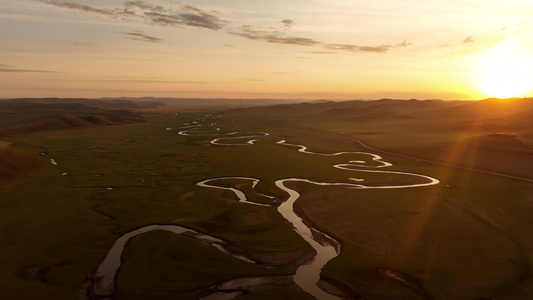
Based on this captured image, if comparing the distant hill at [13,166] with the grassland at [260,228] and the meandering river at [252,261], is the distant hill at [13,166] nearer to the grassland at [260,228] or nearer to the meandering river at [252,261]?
the grassland at [260,228]

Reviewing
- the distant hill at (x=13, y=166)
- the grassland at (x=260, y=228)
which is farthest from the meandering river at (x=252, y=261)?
the distant hill at (x=13, y=166)

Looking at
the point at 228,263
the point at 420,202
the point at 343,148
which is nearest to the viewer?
the point at 228,263

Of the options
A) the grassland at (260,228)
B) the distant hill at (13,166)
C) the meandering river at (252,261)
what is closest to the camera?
the meandering river at (252,261)

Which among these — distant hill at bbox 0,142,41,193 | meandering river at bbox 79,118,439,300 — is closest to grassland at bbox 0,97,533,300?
distant hill at bbox 0,142,41,193

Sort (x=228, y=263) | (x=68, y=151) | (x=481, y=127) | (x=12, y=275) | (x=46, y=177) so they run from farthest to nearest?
(x=481, y=127) → (x=68, y=151) → (x=46, y=177) → (x=228, y=263) → (x=12, y=275)

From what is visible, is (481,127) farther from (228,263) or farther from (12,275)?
(12,275)

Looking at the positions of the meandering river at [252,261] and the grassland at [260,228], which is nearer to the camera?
the meandering river at [252,261]

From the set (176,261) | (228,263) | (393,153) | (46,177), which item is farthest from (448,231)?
(46,177)

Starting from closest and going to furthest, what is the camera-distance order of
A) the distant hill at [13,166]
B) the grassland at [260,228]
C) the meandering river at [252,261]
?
1. the meandering river at [252,261]
2. the grassland at [260,228]
3. the distant hill at [13,166]

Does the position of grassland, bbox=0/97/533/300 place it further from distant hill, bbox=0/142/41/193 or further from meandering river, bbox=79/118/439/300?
meandering river, bbox=79/118/439/300
